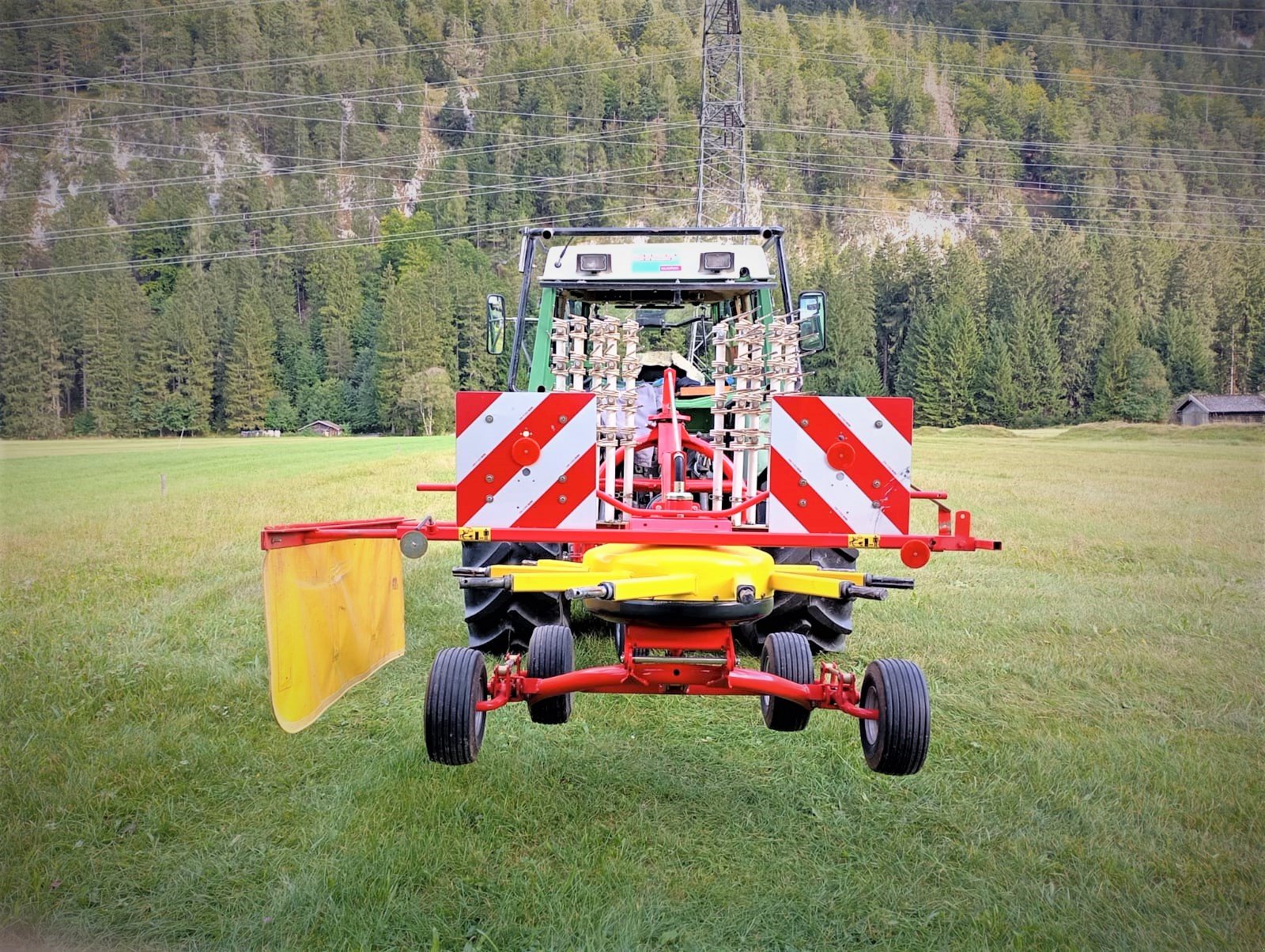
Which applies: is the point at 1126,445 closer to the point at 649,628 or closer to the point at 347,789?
the point at 649,628

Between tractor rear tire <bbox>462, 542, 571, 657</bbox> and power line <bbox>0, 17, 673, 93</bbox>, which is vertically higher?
power line <bbox>0, 17, 673, 93</bbox>

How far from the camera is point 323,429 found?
34.2 ft

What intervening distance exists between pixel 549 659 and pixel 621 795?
616 mm

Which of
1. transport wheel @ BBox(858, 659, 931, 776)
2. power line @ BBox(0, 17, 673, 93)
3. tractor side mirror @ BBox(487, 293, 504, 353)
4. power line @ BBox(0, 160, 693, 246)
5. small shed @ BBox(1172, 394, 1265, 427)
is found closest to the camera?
transport wheel @ BBox(858, 659, 931, 776)

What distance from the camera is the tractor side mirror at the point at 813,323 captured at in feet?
13.5

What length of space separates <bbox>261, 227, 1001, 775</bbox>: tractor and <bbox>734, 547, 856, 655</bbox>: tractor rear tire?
0.07 m

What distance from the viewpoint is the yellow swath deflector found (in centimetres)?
289

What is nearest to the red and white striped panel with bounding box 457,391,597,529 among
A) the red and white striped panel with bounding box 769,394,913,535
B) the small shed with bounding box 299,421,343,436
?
the red and white striped panel with bounding box 769,394,913,535

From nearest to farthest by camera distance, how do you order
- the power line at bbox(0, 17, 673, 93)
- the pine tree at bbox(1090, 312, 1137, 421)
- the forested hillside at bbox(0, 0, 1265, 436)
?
1. the forested hillside at bbox(0, 0, 1265, 436)
2. the power line at bbox(0, 17, 673, 93)
3. the pine tree at bbox(1090, 312, 1137, 421)

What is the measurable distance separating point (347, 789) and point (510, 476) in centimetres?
125

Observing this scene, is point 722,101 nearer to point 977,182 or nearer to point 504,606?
point 977,182

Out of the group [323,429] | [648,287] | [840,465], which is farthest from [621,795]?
[323,429]

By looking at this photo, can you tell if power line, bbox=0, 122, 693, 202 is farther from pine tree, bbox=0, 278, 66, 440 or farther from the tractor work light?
the tractor work light

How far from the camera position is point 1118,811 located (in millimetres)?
2773
